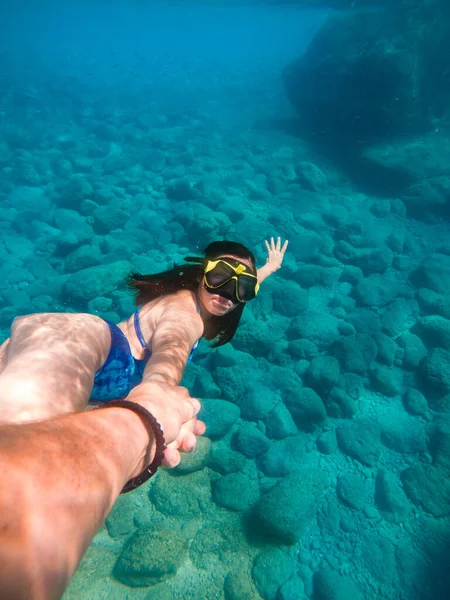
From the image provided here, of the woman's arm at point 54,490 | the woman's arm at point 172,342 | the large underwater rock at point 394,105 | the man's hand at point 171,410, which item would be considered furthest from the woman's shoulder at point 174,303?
the large underwater rock at point 394,105

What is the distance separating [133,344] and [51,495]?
2.20 metres

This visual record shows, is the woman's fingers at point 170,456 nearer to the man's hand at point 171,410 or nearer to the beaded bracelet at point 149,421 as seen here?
the man's hand at point 171,410

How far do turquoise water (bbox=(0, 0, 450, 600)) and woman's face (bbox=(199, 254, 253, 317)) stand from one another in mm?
4444

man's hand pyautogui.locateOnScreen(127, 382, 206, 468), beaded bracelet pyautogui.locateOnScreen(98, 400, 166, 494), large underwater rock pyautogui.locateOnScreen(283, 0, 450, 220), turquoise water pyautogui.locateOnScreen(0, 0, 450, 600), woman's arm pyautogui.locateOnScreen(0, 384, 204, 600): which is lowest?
turquoise water pyautogui.locateOnScreen(0, 0, 450, 600)

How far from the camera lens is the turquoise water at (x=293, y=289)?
226 inches

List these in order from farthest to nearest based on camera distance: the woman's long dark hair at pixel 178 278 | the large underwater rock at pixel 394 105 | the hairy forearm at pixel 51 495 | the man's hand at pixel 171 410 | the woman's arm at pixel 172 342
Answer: the large underwater rock at pixel 394 105, the woman's long dark hair at pixel 178 278, the woman's arm at pixel 172 342, the man's hand at pixel 171 410, the hairy forearm at pixel 51 495

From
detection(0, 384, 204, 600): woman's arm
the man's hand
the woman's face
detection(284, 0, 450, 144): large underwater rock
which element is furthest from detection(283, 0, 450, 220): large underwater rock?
detection(0, 384, 204, 600): woman's arm

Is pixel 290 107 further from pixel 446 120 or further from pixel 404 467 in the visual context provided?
pixel 404 467

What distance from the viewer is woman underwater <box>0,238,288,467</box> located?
70.1 inches

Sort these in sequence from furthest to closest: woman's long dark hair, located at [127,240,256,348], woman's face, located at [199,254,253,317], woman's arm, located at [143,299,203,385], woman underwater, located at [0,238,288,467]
A: woman's long dark hair, located at [127,240,256,348]
woman's face, located at [199,254,253,317]
woman's arm, located at [143,299,203,385]
woman underwater, located at [0,238,288,467]

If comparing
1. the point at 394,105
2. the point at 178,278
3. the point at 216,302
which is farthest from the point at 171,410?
the point at 394,105

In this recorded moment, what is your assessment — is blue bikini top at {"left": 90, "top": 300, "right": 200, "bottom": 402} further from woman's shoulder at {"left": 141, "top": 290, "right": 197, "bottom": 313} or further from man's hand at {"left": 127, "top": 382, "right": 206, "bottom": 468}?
man's hand at {"left": 127, "top": 382, "right": 206, "bottom": 468}

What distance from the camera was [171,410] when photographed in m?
1.71

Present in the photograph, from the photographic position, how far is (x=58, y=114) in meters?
24.5
